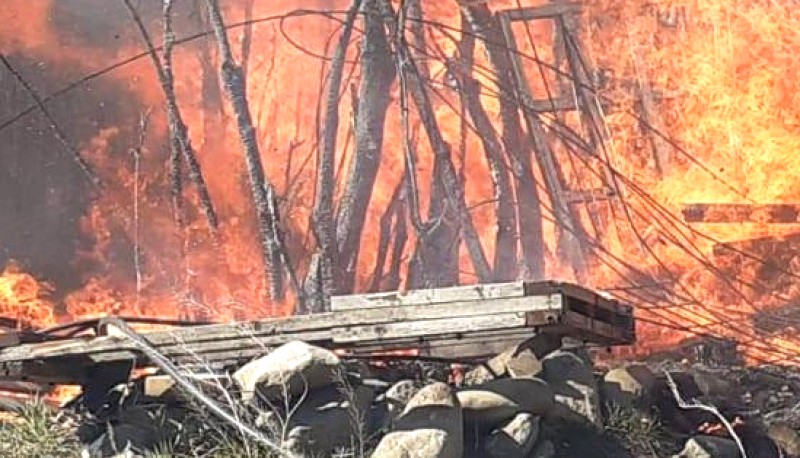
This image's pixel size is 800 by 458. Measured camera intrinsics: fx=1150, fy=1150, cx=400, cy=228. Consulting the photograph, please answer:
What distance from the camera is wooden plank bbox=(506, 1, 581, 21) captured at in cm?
1374

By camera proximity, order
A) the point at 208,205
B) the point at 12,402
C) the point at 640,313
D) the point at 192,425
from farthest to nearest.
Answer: the point at 208,205
the point at 640,313
the point at 12,402
the point at 192,425

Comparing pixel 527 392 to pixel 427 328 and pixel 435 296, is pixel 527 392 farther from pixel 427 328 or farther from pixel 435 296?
pixel 435 296

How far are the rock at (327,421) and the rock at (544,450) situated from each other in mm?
1109

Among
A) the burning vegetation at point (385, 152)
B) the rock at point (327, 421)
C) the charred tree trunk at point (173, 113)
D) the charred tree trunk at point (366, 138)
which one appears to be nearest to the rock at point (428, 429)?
the rock at point (327, 421)

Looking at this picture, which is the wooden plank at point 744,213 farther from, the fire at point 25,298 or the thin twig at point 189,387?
the fire at point 25,298

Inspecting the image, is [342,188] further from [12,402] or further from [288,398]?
[288,398]

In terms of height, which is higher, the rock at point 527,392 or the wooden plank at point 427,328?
the wooden plank at point 427,328

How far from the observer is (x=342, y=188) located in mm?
13828

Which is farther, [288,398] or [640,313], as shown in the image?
[640,313]

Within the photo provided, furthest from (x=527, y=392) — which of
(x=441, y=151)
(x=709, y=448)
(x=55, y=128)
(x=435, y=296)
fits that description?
(x=55, y=128)

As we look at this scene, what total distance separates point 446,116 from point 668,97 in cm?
261

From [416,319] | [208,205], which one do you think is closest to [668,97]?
[208,205]

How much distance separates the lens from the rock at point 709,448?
7691 mm

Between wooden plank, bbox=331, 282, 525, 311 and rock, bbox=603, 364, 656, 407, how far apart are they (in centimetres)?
Result: 130
